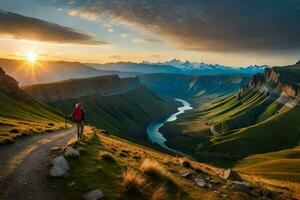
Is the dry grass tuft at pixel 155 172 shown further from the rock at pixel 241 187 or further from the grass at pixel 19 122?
the grass at pixel 19 122

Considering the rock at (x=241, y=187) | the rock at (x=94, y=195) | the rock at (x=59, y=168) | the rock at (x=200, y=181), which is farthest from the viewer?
the rock at (x=241, y=187)

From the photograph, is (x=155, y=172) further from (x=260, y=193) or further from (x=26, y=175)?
(x=26, y=175)

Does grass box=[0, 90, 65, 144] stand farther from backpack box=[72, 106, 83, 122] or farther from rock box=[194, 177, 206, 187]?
rock box=[194, 177, 206, 187]

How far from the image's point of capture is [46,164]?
22.3 meters

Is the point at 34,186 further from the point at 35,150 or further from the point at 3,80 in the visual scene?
the point at 3,80

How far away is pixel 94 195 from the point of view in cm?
1686

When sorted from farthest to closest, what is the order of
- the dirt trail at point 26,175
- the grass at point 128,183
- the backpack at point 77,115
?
1. the backpack at point 77,115
2. the grass at point 128,183
3. the dirt trail at point 26,175

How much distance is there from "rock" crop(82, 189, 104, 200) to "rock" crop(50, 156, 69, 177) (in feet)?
10.9

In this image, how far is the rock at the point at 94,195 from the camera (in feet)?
54.6

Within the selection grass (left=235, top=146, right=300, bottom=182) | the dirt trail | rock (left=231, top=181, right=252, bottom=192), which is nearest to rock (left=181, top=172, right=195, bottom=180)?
rock (left=231, top=181, right=252, bottom=192)

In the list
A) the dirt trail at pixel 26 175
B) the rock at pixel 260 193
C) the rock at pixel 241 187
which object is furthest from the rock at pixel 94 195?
the rock at pixel 260 193

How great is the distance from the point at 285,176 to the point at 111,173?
3555 inches

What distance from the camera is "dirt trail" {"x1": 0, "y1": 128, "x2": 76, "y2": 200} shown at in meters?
17.0

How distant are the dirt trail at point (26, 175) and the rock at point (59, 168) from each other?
1.47 feet
